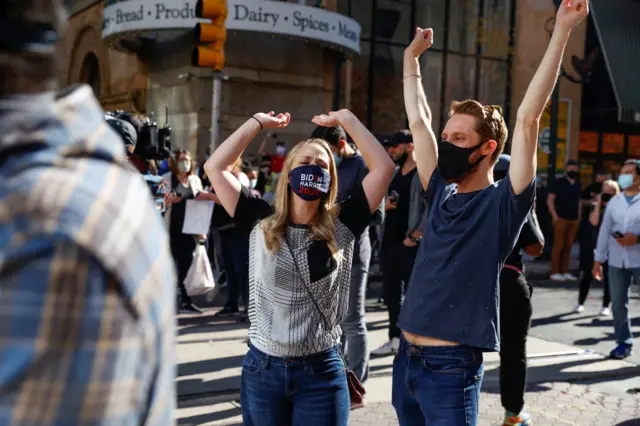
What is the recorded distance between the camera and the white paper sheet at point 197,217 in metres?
8.59

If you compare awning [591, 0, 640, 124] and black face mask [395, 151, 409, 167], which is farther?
awning [591, 0, 640, 124]

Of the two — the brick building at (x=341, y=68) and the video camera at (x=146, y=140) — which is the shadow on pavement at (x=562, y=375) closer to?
the video camera at (x=146, y=140)

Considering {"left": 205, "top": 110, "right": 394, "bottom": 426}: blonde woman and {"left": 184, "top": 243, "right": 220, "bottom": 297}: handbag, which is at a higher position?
{"left": 205, "top": 110, "right": 394, "bottom": 426}: blonde woman

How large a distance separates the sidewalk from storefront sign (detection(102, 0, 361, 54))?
8.79 m

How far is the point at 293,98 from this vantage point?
17.7 metres

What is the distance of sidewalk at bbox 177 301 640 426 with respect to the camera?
5.39 meters

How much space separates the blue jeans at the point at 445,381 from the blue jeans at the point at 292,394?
0.30m

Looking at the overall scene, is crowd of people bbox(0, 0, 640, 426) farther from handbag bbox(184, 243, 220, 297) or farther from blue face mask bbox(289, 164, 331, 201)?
handbag bbox(184, 243, 220, 297)

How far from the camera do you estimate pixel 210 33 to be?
28.4 ft

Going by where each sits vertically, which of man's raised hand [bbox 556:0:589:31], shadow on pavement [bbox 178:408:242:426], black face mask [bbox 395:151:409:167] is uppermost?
man's raised hand [bbox 556:0:589:31]

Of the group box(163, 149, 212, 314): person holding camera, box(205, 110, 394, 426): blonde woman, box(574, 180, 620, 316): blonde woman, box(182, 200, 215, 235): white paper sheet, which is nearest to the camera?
box(205, 110, 394, 426): blonde woman

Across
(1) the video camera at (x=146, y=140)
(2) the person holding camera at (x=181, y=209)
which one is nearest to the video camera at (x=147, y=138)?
(1) the video camera at (x=146, y=140)

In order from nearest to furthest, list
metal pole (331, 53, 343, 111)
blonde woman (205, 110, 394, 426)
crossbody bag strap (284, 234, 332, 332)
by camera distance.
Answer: blonde woman (205, 110, 394, 426) < crossbody bag strap (284, 234, 332, 332) < metal pole (331, 53, 343, 111)

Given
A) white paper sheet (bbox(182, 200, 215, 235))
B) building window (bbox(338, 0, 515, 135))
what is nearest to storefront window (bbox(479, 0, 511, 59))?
building window (bbox(338, 0, 515, 135))
